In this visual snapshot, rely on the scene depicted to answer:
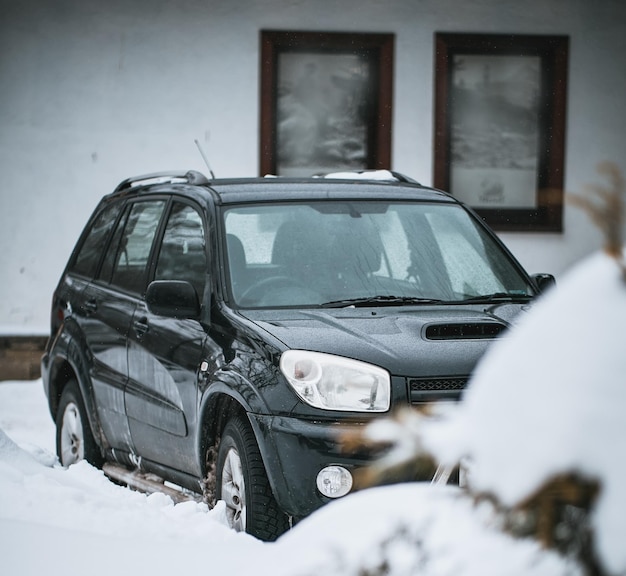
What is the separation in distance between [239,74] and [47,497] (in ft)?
23.8

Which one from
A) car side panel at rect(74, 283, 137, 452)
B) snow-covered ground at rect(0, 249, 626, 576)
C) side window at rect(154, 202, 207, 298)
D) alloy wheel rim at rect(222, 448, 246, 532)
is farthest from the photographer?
car side panel at rect(74, 283, 137, 452)

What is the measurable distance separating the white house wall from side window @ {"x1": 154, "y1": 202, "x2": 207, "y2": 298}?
16.8 feet

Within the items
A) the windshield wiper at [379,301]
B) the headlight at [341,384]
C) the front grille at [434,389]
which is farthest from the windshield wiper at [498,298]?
the headlight at [341,384]

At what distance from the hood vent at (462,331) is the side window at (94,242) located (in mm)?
2922

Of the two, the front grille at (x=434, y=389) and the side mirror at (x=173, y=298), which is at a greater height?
the side mirror at (x=173, y=298)

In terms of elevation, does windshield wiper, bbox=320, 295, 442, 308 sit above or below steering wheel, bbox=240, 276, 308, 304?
below

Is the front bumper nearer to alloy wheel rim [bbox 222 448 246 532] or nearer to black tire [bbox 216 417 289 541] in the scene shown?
black tire [bbox 216 417 289 541]

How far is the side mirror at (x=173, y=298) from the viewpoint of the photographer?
538 centimetres

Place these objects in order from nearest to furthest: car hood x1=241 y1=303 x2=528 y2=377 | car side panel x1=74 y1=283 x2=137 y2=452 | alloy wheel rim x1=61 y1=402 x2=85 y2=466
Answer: car hood x1=241 y1=303 x2=528 y2=377, car side panel x1=74 y1=283 x2=137 y2=452, alloy wheel rim x1=61 y1=402 x2=85 y2=466

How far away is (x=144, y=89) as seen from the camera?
11.3 meters

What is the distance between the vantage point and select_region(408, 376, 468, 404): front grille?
455cm

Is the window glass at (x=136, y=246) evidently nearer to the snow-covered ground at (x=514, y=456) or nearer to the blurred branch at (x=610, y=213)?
the snow-covered ground at (x=514, y=456)

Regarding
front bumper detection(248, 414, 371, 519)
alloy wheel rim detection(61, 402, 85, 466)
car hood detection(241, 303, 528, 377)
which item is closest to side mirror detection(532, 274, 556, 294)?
car hood detection(241, 303, 528, 377)

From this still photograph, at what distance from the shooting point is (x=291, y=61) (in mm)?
11609
